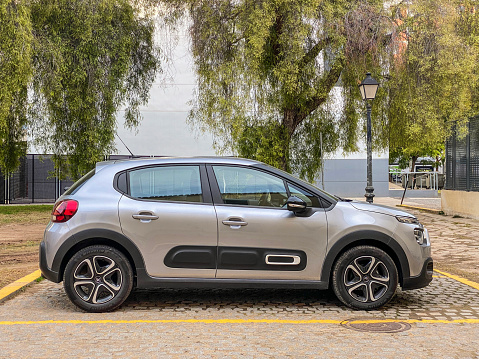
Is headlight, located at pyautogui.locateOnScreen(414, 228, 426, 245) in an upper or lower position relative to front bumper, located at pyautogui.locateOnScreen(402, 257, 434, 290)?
upper

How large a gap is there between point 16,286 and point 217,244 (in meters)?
3.02

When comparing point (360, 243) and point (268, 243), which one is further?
point (360, 243)

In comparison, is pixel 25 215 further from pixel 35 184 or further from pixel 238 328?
pixel 238 328

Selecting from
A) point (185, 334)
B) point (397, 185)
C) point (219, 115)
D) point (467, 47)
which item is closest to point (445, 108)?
point (467, 47)

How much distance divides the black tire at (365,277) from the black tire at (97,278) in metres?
2.23

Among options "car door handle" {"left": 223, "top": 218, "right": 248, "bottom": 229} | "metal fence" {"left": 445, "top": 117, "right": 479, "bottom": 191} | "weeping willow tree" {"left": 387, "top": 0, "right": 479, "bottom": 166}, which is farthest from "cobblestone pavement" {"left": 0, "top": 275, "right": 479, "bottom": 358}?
"metal fence" {"left": 445, "top": 117, "right": 479, "bottom": 191}

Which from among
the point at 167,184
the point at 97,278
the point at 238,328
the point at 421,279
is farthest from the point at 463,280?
the point at 97,278

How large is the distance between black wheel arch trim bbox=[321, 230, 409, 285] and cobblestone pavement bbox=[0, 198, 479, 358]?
43cm

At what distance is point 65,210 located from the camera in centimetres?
624

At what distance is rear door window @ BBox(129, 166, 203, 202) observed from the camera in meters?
6.37

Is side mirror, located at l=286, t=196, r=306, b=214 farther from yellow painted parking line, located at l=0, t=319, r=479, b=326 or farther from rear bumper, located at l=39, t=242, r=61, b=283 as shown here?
rear bumper, located at l=39, t=242, r=61, b=283

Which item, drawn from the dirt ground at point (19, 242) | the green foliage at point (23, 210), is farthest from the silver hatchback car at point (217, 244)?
the green foliage at point (23, 210)

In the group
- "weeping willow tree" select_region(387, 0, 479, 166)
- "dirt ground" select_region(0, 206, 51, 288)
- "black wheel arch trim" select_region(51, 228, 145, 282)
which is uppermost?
"weeping willow tree" select_region(387, 0, 479, 166)

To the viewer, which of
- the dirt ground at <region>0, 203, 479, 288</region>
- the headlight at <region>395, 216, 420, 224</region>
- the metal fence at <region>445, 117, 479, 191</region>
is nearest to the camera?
the headlight at <region>395, 216, 420, 224</region>
